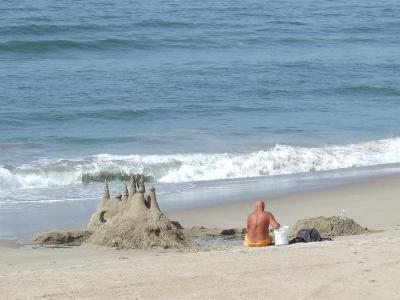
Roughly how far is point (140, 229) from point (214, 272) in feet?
7.63

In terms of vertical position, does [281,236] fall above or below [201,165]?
below

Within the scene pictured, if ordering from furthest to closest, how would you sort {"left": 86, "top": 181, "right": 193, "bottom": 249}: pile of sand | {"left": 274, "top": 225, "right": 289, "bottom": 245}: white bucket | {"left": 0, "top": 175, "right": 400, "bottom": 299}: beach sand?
1. {"left": 86, "top": 181, "right": 193, "bottom": 249}: pile of sand
2. {"left": 274, "top": 225, "right": 289, "bottom": 245}: white bucket
3. {"left": 0, "top": 175, "right": 400, "bottom": 299}: beach sand

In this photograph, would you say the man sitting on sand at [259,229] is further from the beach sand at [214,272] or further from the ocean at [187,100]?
the ocean at [187,100]

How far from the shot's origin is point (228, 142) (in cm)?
2366

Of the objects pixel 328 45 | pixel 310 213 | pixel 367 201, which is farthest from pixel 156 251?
pixel 328 45

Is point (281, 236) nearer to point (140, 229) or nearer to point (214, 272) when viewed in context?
point (140, 229)

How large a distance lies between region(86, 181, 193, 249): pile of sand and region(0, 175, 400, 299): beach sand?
0.21m

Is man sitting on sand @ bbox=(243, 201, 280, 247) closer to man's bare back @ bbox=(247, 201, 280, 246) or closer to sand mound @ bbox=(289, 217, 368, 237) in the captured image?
man's bare back @ bbox=(247, 201, 280, 246)

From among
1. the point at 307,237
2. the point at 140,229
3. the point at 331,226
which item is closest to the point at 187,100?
the point at 331,226

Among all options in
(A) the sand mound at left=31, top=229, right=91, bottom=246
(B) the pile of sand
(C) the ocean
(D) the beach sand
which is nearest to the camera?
(D) the beach sand

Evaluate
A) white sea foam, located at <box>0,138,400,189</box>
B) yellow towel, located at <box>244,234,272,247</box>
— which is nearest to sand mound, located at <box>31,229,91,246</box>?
yellow towel, located at <box>244,234,272,247</box>

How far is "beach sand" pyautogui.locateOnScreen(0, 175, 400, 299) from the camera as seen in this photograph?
10.4m

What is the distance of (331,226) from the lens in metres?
14.3

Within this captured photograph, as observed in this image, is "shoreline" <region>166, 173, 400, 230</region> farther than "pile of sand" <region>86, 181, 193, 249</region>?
Yes
